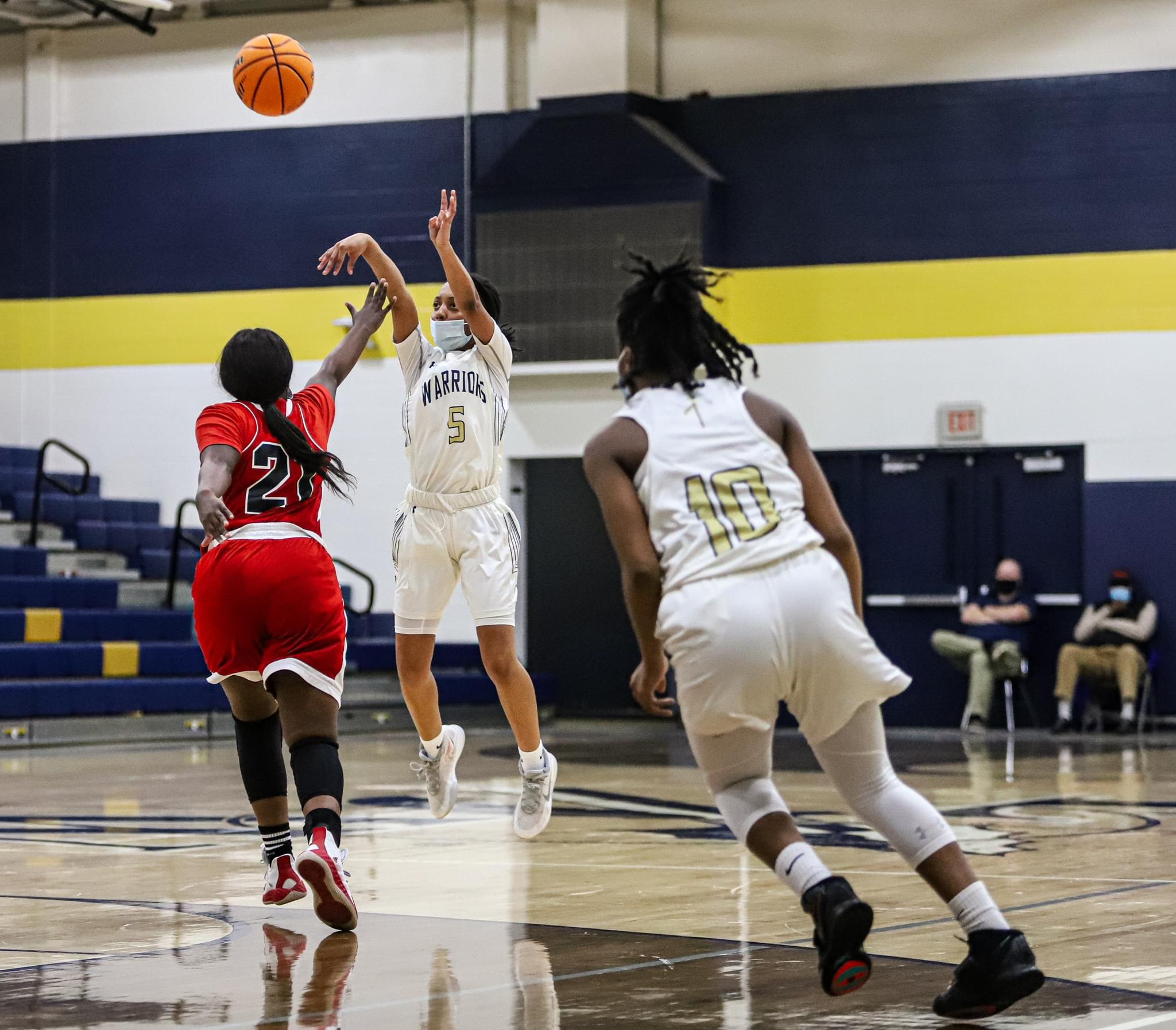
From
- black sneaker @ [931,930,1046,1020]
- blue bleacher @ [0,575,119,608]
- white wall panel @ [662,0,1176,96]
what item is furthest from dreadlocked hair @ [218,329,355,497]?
white wall panel @ [662,0,1176,96]

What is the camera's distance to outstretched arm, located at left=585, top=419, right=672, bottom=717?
3.83 meters

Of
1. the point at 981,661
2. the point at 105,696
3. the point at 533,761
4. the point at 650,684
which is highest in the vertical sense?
the point at 650,684

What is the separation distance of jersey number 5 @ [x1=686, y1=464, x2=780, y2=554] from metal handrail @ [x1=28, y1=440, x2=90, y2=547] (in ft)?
40.9

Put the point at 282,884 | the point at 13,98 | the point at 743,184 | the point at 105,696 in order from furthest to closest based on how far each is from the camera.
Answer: the point at 13,98 → the point at 743,184 → the point at 105,696 → the point at 282,884

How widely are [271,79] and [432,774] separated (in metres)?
4.15

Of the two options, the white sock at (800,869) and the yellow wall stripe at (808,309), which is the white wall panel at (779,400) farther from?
the white sock at (800,869)

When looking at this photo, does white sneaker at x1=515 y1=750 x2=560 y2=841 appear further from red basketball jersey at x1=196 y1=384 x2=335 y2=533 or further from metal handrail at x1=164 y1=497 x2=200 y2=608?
metal handrail at x1=164 y1=497 x2=200 y2=608

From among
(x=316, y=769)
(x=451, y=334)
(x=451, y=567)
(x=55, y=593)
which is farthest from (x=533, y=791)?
(x=55, y=593)

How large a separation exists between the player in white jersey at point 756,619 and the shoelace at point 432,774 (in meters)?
3.00

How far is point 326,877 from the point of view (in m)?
4.75

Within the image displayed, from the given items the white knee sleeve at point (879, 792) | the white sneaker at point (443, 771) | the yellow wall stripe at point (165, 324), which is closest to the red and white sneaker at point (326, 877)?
the white knee sleeve at point (879, 792)

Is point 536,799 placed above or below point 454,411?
below

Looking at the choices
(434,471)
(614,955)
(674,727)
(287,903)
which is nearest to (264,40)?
(434,471)

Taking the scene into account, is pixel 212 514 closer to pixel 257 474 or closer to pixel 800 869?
pixel 257 474
